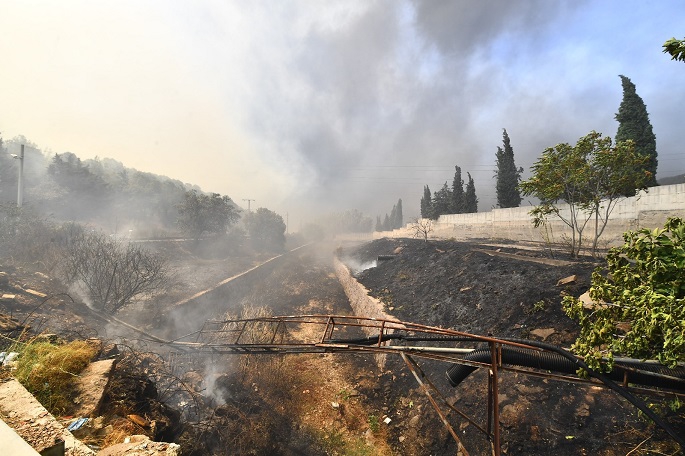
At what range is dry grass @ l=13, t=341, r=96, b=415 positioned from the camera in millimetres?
5190

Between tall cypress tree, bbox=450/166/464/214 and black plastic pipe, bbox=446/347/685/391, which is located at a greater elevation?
tall cypress tree, bbox=450/166/464/214

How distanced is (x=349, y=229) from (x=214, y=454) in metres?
93.4

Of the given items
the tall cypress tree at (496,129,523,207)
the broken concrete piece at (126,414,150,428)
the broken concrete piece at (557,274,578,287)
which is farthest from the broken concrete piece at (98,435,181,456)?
the tall cypress tree at (496,129,523,207)

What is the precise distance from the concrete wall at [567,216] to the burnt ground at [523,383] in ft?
11.7

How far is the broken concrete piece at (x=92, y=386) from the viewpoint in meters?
5.36

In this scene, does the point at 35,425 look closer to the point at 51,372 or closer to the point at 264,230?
the point at 51,372

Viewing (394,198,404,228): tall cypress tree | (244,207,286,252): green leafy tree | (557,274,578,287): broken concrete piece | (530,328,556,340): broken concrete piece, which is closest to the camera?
(530,328,556,340): broken concrete piece

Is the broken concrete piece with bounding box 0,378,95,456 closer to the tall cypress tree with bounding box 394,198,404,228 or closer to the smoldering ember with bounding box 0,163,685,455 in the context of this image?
the smoldering ember with bounding box 0,163,685,455

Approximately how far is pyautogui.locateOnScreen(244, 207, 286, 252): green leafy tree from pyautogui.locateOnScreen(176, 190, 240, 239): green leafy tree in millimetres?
8287

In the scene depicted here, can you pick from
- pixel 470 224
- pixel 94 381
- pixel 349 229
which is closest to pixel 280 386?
pixel 94 381

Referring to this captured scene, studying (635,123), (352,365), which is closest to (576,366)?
(352,365)

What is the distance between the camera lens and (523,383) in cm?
768

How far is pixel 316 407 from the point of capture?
34.1 ft

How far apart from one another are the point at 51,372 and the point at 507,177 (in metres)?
39.2
